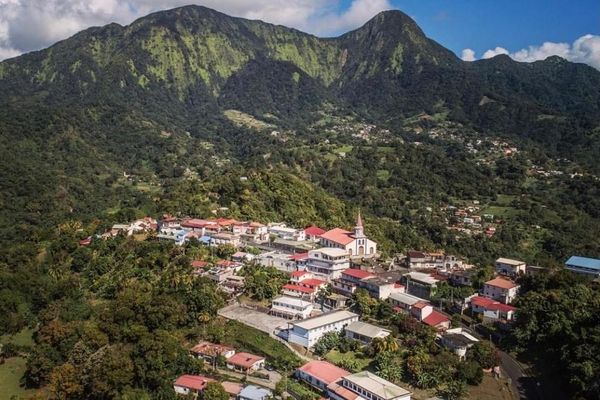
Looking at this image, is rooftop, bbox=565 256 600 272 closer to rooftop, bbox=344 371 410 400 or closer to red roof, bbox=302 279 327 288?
red roof, bbox=302 279 327 288

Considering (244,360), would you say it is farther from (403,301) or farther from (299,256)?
(299,256)

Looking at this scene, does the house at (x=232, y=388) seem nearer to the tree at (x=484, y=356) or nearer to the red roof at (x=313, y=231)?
the tree at (x=484, y=356)

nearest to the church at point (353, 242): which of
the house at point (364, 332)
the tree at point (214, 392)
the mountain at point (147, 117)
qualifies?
the house at point (364, 332)

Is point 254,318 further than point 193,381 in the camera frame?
Yes

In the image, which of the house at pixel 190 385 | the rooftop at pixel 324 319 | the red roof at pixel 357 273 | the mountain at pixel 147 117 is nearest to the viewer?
the house at pixel 190 385

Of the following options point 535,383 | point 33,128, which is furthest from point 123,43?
point 535,383

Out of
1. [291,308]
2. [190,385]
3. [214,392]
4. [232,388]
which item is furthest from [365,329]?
[190,385]
